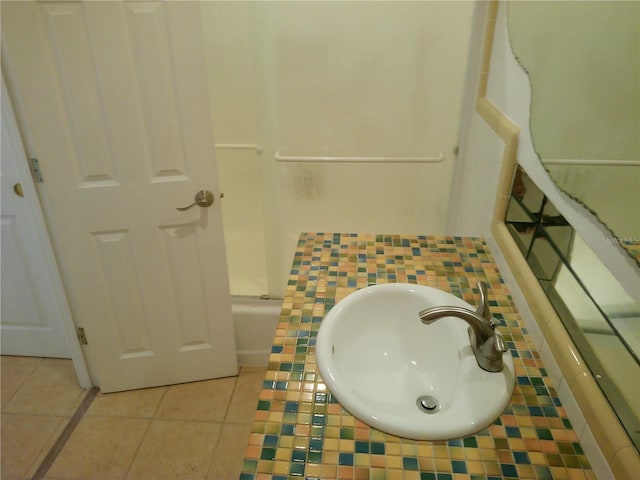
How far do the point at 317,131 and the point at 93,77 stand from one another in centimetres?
84

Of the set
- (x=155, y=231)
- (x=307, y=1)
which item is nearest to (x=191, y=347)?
(x=155, y=231)

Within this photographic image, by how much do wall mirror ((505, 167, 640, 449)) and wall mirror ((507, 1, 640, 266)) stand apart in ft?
0.31

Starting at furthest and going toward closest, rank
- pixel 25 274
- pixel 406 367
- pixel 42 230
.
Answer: pixel 25 274, pixel 42 230, pixel 406 367

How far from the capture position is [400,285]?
120 centimetres

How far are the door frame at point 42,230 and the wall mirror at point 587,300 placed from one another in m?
1.60

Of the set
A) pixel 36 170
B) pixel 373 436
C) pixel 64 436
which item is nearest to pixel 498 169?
pixel 373 436

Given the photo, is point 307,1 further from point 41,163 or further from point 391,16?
point 41,163

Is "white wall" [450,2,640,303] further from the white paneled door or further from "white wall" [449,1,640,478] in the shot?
the white paneled door

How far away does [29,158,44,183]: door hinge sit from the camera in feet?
5.18

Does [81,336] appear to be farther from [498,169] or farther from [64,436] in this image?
[498,169]

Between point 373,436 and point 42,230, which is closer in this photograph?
point 373,436

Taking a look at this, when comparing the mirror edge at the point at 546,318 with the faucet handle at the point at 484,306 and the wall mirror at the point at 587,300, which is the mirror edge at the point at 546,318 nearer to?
the wall mirror at the point at 587,300

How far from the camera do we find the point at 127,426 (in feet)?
6.25

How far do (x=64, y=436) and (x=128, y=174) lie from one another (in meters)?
1.12
